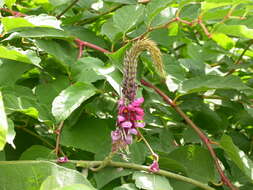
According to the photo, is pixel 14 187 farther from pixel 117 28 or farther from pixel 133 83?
pixel 117 28

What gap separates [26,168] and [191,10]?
697 millimetres

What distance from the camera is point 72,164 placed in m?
1.11

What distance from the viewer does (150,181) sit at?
1.10 metres

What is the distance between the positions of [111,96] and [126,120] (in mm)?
366

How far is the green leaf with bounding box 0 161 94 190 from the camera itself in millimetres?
888

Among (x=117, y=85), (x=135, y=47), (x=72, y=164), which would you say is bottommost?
(x=72, y=164)

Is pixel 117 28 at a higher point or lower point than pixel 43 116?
higher

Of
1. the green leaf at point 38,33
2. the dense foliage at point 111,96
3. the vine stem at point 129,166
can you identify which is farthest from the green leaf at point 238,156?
the green leaf at point 38,33

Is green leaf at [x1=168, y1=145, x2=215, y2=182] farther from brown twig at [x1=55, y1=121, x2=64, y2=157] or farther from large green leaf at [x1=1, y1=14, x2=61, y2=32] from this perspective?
large green leaf at [x1=1, y1=14, x2=61, y2=32]

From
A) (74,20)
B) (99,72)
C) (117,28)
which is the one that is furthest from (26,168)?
(74,20)

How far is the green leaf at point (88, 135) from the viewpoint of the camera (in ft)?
4.01

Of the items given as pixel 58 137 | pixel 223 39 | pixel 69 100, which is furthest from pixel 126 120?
pixel 223 39

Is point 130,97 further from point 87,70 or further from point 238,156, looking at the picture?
point 238,156

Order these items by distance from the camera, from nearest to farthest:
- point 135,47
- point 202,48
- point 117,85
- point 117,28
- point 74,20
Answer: point 135,47, point 117,85, point 117,28, point 74,20, point 202,48
